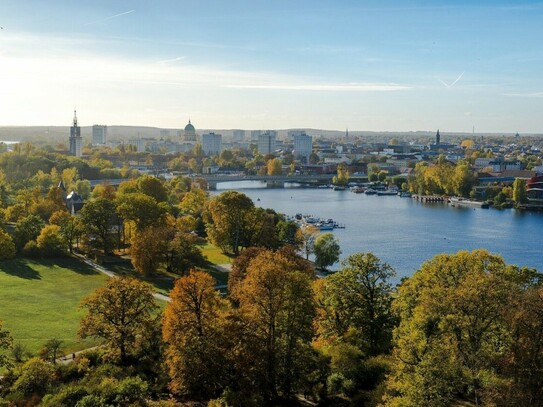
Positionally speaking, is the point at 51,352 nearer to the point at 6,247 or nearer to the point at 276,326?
the point at 276,326

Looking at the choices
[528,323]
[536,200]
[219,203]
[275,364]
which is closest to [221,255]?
[219,203]

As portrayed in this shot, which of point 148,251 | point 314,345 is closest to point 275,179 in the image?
point 148,251

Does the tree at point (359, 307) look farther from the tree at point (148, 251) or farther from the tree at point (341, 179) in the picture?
the tree at point (341, 179)

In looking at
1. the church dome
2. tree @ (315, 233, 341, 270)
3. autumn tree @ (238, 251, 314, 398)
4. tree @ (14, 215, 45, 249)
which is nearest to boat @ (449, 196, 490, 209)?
tree @ (315, 233, 341, 270)

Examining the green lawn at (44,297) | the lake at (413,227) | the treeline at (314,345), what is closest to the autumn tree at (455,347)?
the treeline at (314,345)

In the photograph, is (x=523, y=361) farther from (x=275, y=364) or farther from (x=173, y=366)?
(x=173, y=366)

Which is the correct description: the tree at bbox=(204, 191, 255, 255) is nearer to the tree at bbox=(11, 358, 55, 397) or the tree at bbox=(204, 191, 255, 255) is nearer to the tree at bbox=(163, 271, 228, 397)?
the tree at bbox=(163, 271, 228, 397)

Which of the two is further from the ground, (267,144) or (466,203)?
(267,144)
